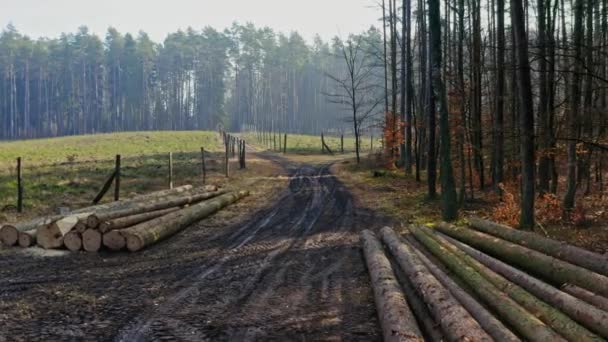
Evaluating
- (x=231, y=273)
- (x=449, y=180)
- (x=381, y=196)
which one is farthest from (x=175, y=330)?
(x=381, y=196)

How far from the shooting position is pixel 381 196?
19672mm

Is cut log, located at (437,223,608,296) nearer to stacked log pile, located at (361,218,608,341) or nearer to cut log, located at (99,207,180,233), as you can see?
stacked log pile, located at (361,218,608,341)

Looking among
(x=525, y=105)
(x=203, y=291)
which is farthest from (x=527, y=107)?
(x=203, y=291)

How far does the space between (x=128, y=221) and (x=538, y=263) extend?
8800 mm

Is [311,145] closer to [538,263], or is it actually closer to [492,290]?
[538,263]

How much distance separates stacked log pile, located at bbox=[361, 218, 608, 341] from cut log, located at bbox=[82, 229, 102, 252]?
577 centimetres

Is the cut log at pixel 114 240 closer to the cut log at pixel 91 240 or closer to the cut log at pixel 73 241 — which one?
the cut log at pixel 91 240

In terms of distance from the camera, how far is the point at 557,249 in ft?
25.6

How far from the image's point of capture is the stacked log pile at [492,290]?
4992 millimetres

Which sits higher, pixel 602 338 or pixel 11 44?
pixel 11 44

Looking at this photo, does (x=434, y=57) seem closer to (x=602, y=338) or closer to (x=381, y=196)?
(x=381, y=196)

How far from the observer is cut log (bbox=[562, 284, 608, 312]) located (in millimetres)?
5402

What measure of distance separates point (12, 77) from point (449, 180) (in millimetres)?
95409

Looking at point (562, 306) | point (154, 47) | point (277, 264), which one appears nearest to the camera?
point (562, 306)
